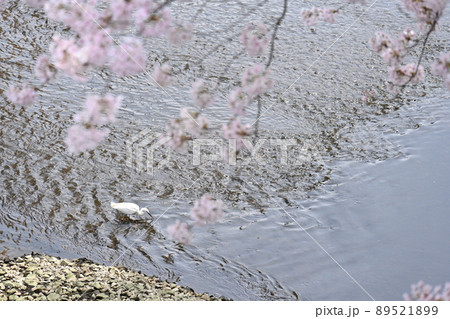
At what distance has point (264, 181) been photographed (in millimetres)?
5852

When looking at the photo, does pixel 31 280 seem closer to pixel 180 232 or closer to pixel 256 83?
pixel 180 232

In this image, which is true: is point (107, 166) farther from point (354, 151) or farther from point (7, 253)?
point (354, 151)

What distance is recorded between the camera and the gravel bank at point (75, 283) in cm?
378

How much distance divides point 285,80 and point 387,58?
4.42 metres

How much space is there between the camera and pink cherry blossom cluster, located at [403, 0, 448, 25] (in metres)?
2.93

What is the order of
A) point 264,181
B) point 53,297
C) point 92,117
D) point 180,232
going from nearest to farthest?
point 92,117 < point 53,297 < point 180,232 < point 264,181

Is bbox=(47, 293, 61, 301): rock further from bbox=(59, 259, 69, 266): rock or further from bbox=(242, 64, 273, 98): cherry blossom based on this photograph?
bbox=(242, 64, 273, 98): cherry blossom

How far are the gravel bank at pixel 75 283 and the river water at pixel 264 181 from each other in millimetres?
201

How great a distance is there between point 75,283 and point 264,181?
249 cm

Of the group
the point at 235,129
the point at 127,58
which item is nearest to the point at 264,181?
the point at 235,129

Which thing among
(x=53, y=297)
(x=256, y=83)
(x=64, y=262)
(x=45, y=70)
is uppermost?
(x=45, y=70)

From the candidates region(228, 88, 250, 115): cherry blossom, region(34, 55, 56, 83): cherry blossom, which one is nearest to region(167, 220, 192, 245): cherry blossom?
region(228, 88, 250, 115): cherry blossom
